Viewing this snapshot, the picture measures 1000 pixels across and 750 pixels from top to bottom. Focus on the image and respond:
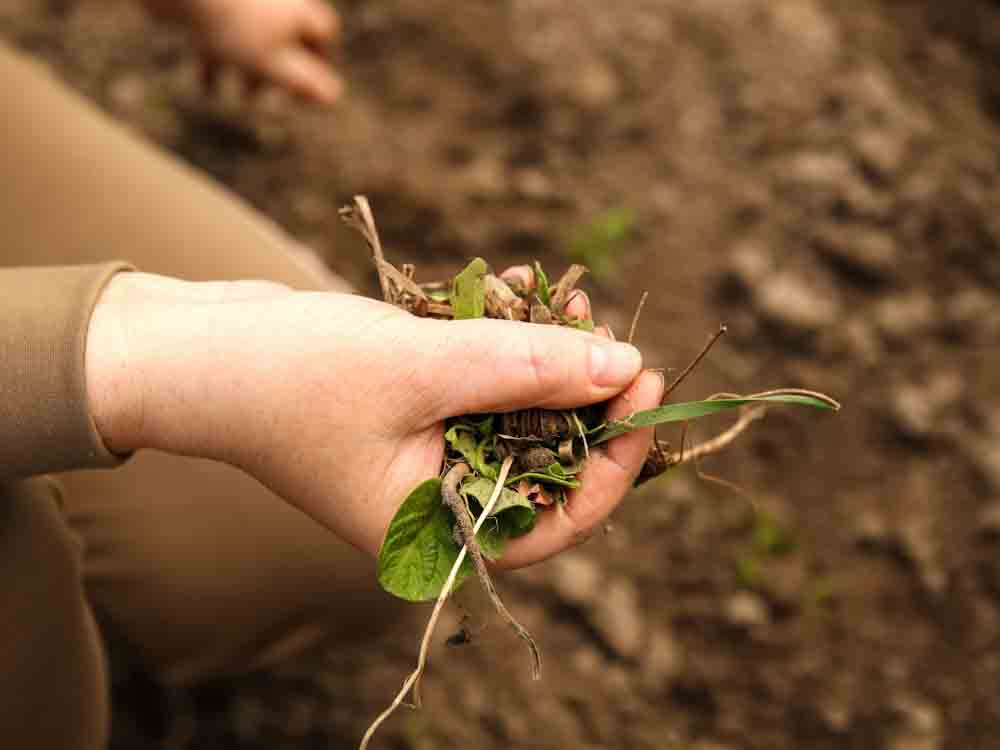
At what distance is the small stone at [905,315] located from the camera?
66.0 inches

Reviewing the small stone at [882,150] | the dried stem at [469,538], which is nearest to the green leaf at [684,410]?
the dried stem at [469,538]

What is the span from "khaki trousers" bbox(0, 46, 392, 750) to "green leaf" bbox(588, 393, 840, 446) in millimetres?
548

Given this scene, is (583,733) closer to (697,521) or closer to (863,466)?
(697,521)

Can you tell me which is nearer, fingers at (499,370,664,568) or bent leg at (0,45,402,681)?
fingers at (499,370,664,568)

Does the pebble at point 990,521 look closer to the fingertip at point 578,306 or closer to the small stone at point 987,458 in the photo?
the small stone at point 987,458

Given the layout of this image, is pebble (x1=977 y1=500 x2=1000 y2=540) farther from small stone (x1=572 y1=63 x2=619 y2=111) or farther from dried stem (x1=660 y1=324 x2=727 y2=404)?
small stone (x1=572 y1=63 x2=619 y2=111)

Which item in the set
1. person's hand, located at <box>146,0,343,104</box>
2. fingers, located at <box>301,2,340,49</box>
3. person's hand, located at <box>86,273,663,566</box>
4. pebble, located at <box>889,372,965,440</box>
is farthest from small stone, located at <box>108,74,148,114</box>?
pebble, located at <box>889,372,965,440</box>

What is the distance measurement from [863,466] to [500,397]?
1.05 m

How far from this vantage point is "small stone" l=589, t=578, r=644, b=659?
145cm

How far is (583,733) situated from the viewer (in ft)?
4.55

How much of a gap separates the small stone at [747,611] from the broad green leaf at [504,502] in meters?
0.81

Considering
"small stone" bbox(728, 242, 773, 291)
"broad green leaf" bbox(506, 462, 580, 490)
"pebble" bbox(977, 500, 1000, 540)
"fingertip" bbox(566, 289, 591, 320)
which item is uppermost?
"fingertip" bbox(566, 289, 591, 320)

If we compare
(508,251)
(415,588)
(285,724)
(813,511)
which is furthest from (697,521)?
(415,588)

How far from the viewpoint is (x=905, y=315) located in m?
1.69
